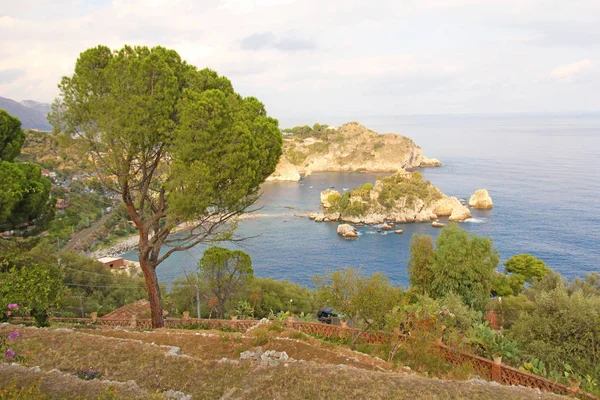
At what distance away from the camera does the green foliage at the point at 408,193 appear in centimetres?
6469

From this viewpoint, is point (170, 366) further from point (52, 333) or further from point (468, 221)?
point (468, 221)

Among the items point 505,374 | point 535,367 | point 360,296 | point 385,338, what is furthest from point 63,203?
point 535,367

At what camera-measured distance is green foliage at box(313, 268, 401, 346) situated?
1015cm

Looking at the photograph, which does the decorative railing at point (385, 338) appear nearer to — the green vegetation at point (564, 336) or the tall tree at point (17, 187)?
the green vegetation at point (564, 336)

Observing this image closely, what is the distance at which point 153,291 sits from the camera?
11.6 meters

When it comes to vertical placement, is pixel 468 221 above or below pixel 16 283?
below

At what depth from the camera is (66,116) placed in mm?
10422

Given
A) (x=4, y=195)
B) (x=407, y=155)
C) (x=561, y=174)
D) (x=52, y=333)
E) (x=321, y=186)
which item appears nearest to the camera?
(x=52, y=333)

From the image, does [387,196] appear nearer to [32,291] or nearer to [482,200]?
[482,200]

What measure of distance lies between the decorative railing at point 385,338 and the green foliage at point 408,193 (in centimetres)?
5525

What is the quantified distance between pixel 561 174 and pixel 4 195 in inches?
3971

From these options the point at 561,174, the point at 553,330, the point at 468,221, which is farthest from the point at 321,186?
the point at 553,330

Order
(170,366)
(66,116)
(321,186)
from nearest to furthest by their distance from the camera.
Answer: (170,366)
(66,116)
(321,186)

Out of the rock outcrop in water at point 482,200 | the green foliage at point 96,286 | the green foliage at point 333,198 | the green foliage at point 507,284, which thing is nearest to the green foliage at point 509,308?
the green foliage at point 507,284
